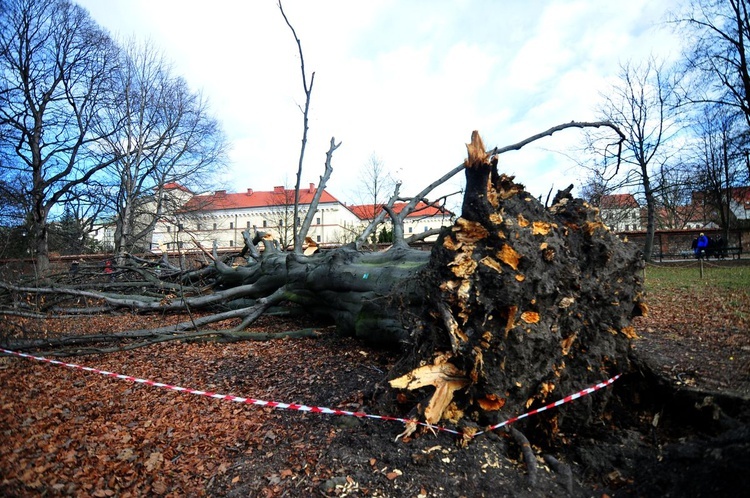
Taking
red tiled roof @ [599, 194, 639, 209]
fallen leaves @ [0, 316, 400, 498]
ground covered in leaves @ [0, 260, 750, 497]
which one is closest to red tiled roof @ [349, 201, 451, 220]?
fallen leaves @ [0, 316, 400, 498]

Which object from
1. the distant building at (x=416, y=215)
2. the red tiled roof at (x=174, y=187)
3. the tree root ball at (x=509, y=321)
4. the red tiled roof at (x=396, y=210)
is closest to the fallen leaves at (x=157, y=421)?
the tree root ball at (x=509, y=321)

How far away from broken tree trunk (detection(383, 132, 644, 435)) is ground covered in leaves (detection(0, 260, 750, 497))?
0.22 meters

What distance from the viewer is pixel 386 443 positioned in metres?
2.66

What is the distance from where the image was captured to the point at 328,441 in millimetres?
2762

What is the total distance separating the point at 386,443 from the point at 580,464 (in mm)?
1256

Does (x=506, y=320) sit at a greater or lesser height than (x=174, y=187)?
lesser

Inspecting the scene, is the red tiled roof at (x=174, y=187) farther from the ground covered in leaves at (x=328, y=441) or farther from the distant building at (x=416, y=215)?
the ground covered in leaves at (x=328, y=441)

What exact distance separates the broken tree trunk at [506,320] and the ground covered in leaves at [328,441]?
0.22 meters

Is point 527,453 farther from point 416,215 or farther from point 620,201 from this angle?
point 416,215

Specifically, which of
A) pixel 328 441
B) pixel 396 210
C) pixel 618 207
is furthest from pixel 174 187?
pixel 618 207

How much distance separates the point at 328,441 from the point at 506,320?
1.44m

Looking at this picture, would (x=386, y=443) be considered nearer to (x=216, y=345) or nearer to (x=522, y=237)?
(x=522, y=237)

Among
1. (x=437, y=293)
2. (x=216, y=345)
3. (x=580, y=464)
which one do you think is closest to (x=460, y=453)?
(x=580, y=464)

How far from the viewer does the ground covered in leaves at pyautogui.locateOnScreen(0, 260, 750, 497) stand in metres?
2.32
